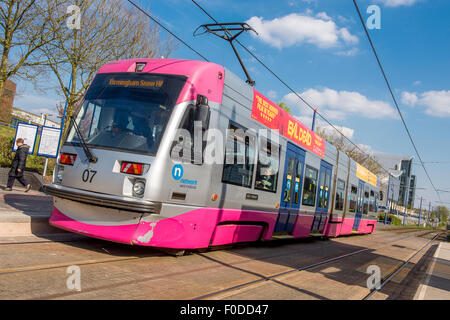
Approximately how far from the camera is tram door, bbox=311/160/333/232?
39.2ft

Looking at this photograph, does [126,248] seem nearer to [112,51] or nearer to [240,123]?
[240,123]

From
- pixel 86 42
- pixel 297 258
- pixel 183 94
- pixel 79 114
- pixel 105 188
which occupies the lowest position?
pixel 297 258

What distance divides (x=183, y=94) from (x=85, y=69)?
39.9 ft

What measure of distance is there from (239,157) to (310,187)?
4.61m

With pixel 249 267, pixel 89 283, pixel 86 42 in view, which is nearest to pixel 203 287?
pixel 89 283

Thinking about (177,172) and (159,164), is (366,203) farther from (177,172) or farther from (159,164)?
(159,164)

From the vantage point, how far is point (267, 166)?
27.5 ft

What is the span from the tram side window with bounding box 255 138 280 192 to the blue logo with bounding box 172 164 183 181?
2.53 meters

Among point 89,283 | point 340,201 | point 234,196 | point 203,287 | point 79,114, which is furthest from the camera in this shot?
point 340,201

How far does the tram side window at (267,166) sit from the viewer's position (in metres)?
8.05

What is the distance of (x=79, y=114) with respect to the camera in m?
6.33
